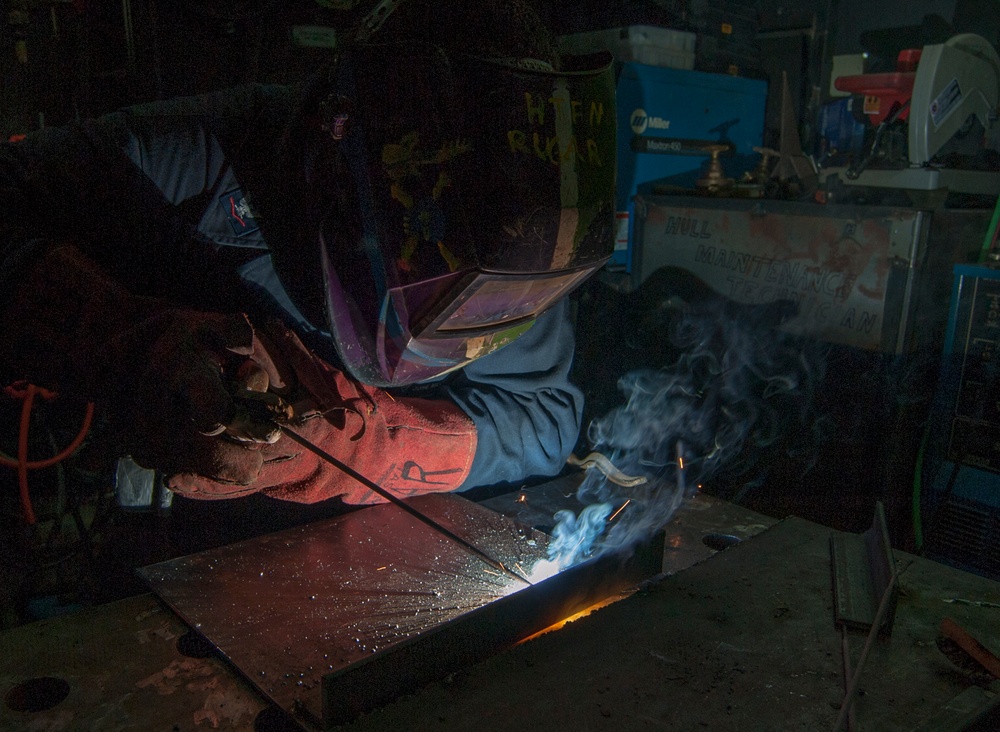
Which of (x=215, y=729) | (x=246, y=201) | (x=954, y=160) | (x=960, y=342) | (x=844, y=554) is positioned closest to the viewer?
(x=215, y=729)

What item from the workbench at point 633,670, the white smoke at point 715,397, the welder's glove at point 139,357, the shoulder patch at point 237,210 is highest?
the shoulder patch at point 237,210

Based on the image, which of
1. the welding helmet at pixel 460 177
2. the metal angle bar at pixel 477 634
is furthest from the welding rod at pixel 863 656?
the welding helmet at pixel 460 177

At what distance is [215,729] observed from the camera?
79 cm

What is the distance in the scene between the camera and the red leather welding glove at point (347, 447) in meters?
1.15

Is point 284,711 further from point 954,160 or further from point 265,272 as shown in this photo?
point 954,160

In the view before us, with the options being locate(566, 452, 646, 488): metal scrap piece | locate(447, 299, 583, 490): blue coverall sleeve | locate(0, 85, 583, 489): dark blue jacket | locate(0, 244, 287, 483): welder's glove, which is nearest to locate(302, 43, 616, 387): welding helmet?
locate(0, 85, 583, 489): dark blue jacket

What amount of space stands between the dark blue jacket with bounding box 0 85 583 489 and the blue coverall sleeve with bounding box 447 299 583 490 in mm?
37

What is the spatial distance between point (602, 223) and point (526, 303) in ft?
0.63

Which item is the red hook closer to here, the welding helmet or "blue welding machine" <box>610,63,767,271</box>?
the welding helmet

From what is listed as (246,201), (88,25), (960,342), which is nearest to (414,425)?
(246,201)

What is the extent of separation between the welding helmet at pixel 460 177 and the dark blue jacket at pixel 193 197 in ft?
0.38

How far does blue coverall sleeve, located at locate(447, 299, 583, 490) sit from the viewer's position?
1.61 metres

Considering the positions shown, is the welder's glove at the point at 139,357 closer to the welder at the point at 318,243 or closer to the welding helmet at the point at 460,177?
the welder at the point at 318,243

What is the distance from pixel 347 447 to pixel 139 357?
38 cm
